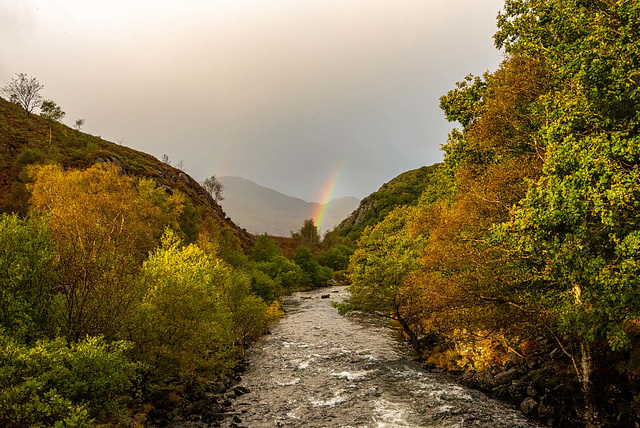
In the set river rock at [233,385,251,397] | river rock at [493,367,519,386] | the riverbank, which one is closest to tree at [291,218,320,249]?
river rock at [233,385,251,397]

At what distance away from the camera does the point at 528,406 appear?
67.0 ft

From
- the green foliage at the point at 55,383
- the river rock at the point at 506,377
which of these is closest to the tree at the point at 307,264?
the river rock at the point at 506,377

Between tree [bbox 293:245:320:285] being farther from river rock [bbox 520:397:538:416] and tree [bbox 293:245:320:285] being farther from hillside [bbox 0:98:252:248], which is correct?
river rock [bbox 520:397:538:416]

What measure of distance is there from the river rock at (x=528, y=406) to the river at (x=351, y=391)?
61 centimetres

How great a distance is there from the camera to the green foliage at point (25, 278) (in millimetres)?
15766

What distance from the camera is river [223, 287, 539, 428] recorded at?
2084cm

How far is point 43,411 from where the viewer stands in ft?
38.5

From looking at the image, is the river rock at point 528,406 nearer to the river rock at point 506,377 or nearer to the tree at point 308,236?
the river rock at point 506,377

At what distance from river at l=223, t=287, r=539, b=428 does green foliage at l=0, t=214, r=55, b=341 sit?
12.6 metres

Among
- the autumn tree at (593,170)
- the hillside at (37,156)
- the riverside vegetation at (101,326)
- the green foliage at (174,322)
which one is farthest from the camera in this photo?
the hillside at (37,156)

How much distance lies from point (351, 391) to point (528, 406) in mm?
11838

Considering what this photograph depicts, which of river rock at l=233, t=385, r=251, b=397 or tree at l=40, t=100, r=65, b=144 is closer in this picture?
river rock at l=233, t=385, r=251, b=397

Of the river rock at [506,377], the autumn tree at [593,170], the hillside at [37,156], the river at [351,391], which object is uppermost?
the hillside at [37,156]

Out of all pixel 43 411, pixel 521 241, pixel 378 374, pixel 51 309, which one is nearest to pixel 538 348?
pixel 378 374
